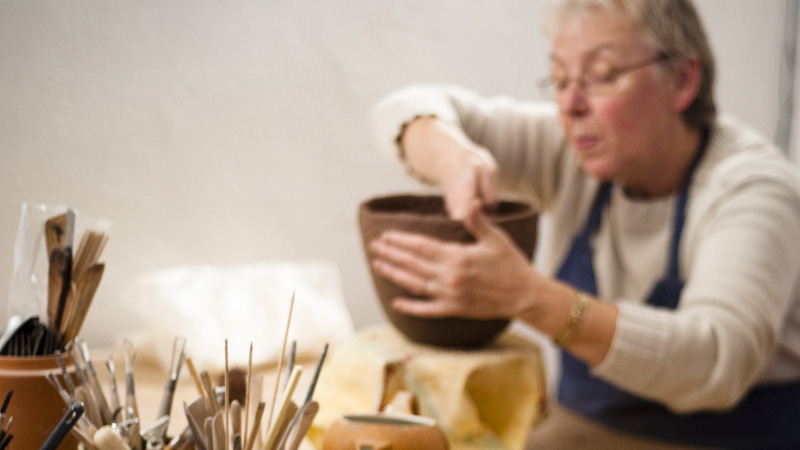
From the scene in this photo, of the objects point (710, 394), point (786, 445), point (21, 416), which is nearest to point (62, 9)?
point (21, 416)

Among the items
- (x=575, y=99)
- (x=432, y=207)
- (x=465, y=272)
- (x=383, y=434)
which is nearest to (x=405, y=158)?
(x=432, y=207)

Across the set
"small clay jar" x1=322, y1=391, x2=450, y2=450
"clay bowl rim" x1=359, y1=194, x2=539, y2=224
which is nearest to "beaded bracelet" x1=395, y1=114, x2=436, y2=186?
"clay bowl rim" x1=359, y1=194, x2=539, y2=224

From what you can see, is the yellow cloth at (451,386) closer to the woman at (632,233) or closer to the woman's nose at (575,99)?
the woman at (632,233)

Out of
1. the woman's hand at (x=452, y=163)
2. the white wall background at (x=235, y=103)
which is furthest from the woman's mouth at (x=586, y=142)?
the white wall background at (x=235, y=103)

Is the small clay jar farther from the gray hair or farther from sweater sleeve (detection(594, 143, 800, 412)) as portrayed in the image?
the gray hair

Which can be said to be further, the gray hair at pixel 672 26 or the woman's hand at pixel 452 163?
the gray hair at pixel 672 26

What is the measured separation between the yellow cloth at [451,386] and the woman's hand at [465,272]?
0.21ft

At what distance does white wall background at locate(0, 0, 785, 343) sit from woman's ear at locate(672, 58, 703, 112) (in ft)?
1.45

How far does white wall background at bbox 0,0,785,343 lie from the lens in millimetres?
803

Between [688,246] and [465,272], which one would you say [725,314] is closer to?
[688,246]

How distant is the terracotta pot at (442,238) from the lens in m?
0.87

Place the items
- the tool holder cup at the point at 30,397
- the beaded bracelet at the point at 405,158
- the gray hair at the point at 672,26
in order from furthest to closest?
the beaded bracelet at the point at 405,158 < the gray hair at the point at 672,26 < the tool holder cup at the point at 30,397

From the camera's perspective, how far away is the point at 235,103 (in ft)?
3.96

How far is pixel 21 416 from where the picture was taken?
582mm
